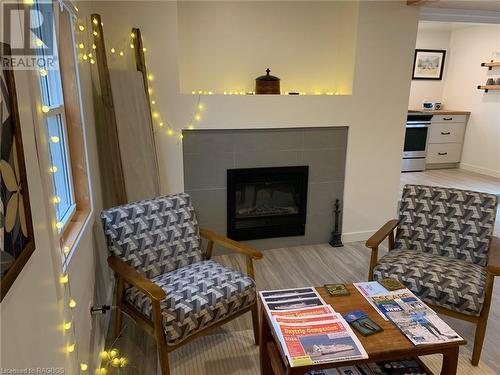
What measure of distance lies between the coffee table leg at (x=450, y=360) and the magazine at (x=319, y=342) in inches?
16.3

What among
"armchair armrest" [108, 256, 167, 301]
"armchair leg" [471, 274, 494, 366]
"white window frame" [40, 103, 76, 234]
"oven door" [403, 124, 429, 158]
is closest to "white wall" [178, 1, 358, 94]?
"white window frame" [40, 103, 76, 234]

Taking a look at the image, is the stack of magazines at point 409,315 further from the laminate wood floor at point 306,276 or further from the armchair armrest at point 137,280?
the armchair armrest at point 137,280

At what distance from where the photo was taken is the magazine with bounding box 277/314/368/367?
1.49 meters

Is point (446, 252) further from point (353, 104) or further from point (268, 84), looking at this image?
point (268, 84)

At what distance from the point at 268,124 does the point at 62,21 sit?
183cm

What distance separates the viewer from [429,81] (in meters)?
7.03

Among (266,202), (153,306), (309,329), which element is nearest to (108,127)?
(153,306)

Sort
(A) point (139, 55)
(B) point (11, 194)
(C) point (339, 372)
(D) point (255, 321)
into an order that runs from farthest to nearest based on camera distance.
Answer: (A) point (139, 55) → (D) point (255, 321) → (C) point (339, 372) → (B) point (11, 194)

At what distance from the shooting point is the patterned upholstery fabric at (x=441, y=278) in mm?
2068

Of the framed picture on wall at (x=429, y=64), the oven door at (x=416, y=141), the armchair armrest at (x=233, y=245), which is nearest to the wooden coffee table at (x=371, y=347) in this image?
the armchair armrest at (x=233, y=245)

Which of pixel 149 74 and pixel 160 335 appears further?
pixel 149 74

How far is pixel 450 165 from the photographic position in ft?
22.9

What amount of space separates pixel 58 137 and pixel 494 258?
2476 mm

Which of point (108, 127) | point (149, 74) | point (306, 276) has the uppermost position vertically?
point (149, 74)
